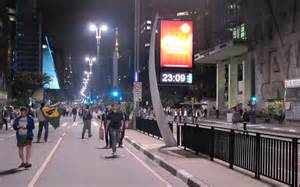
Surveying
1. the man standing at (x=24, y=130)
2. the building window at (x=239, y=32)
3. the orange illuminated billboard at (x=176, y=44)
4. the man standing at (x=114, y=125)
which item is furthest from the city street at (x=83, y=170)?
the building window at (x=239, y=32)

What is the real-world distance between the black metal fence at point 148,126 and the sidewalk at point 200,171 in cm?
898

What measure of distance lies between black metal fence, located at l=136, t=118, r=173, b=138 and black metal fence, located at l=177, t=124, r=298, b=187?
11.0 meters

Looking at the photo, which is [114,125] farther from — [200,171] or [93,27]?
[93,27]

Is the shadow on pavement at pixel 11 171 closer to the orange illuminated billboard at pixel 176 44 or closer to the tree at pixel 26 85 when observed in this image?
the orange illuminated billboard at pixel 176 44

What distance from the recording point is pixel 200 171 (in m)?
15.2

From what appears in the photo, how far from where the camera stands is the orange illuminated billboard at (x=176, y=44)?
23562 mm

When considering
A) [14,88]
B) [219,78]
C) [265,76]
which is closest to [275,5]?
[265,76]

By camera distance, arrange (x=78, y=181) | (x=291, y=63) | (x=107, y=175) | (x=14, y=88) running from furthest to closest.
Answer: (x=14, y=88), (x=291, y=63), (x=107, y=175), (x=78, y=181)

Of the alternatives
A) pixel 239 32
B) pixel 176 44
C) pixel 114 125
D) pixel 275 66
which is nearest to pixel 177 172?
pixel 114 125

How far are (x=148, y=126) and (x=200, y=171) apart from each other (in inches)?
767

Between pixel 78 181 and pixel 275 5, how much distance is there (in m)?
65.2

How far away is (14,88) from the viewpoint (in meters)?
120

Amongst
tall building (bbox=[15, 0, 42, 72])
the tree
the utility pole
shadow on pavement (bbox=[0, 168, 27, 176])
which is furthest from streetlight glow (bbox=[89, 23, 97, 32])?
tall building (bbox=[15, 0, 42, 72])

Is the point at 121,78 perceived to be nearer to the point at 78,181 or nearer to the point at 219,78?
the point at 219,78
